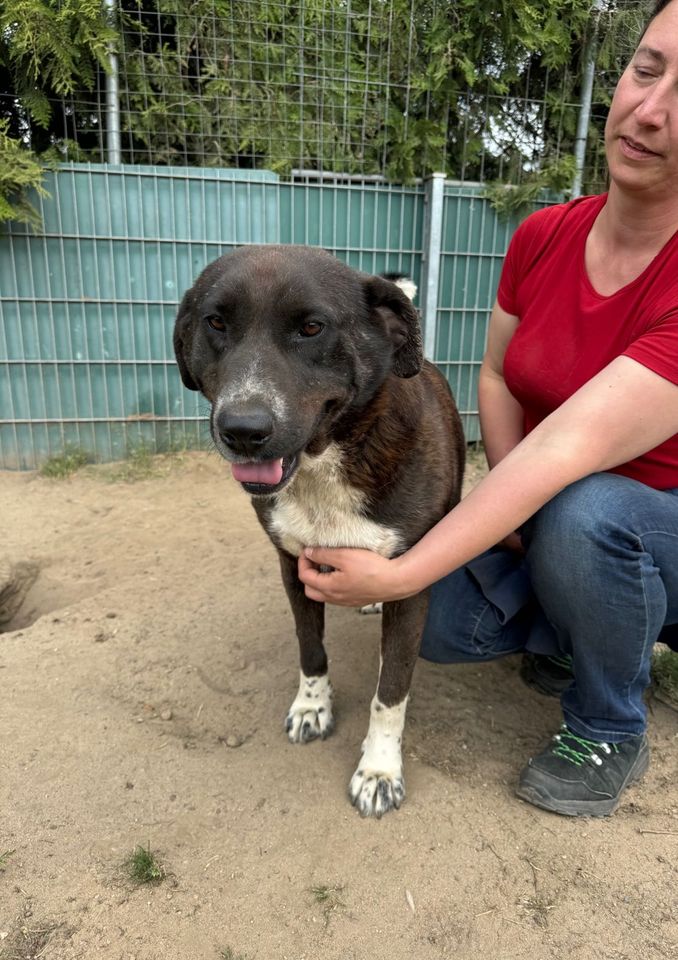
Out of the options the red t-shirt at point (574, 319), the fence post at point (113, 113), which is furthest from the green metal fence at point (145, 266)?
the red t-shirt at point (574, 319)

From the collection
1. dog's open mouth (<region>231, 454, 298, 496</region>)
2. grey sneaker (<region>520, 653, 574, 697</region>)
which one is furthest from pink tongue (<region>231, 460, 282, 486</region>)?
grey sneaker (<region>520, 653, 574, 697</region>)

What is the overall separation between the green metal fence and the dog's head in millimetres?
3226

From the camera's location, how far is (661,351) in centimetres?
161

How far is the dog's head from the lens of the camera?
1515 millimetres

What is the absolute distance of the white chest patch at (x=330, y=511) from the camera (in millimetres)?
1831

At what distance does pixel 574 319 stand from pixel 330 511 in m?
0.94

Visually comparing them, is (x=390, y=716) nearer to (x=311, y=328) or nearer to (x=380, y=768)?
(x=380, y=768)

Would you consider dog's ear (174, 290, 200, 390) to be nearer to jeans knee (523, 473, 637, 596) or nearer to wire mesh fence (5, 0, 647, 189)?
jeans knee (523, 473, 637, 596)

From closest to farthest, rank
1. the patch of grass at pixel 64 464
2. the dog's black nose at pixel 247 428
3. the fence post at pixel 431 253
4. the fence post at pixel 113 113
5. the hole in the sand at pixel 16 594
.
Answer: the dog's black nose at pixel 247 428 < the hole in the sand at pixel 16 594 < the fence post at pixel 113 113 < the patch of grass at pixel 64 464 < the fence post at pixel 431 253

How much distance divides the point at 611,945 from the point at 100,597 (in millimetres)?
2453

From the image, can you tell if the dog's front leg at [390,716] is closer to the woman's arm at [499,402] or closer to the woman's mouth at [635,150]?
the woman's arm at [499,402]

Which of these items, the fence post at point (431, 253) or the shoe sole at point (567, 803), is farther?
the fence post at point (431, 253)

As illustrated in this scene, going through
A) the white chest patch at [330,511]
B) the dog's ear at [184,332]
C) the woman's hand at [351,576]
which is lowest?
the woman's hand at [351,576]

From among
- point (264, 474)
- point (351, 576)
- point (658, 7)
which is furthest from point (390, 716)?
point (658, 7)
